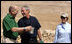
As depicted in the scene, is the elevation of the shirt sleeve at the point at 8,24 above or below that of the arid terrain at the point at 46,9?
below

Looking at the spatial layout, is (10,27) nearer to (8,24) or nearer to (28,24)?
(8,24)

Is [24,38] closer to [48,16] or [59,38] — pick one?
[59,38]

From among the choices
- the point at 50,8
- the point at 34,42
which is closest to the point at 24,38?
the point at 34,42

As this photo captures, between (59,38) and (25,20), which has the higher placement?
(25,20)

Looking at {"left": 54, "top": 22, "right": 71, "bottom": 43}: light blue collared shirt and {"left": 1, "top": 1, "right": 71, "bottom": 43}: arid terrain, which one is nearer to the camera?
{"left": 54, "top": 22, "right": 71, "bottom": 43}: light blue collared shirt

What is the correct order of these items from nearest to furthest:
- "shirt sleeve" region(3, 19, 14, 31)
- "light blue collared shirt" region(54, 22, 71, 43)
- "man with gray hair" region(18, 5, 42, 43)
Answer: "shirt sleeve" region(3, 19, 14, 31) < "man with gray hair" region(18, 5, 42, 43) < "light blue collared shirt" region(54, 22, 71, 43)

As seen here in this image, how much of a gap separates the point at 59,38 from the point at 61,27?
242mm

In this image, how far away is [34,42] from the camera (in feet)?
20.2

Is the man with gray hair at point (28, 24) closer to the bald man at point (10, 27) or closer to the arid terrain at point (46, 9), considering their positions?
the bald man at point (10, 27)

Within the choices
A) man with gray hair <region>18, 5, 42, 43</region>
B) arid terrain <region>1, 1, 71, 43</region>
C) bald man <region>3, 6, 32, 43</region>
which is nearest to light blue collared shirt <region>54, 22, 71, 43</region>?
man with gray hair <region>18, 5, 42, 43</region>

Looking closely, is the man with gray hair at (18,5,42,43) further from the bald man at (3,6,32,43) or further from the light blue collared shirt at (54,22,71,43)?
the light blue collared shirt at (54,22,71,43)

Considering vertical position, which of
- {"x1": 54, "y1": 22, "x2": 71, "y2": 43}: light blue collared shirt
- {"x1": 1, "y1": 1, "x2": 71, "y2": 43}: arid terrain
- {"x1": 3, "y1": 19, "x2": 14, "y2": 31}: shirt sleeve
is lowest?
{"x1": 54, "y1": 22, "x2": 71, "y2": 43}: light blue collared shirt

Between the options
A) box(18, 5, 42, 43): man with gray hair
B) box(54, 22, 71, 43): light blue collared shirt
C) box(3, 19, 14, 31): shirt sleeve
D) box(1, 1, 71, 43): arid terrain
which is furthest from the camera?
box(1, 1, 71, 43): arid terrain

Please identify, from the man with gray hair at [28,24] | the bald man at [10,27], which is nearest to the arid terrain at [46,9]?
the man with gray hair at [28,24]
